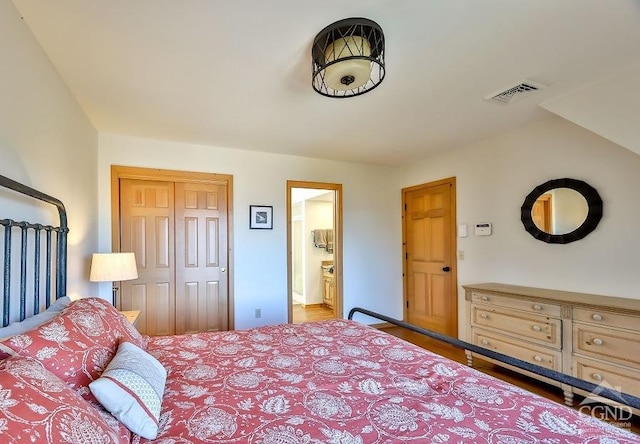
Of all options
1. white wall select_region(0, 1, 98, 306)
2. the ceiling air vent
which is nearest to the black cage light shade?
the ceiling air vent

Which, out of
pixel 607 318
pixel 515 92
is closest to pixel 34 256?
pixel 515 92

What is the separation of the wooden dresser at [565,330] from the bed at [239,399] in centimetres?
153

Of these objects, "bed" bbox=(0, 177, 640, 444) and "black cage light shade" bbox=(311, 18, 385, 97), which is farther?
"black cage light shade" bbox=(311, 18, 385, 97)

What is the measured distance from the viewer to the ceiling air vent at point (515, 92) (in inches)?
92.7

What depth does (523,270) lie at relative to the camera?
10.7 feet

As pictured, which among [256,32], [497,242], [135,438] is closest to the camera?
[135,438]

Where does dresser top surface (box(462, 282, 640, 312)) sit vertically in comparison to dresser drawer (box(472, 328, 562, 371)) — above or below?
above

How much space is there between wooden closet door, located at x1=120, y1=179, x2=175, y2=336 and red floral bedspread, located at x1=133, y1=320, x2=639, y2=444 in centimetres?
193

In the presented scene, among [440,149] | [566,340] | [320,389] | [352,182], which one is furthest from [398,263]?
[320,389]

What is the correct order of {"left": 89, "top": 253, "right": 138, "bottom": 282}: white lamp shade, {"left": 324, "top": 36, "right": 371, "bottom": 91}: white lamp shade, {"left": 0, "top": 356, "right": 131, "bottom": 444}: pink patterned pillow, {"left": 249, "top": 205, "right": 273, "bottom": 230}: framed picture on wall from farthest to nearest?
{"left": 249, "top": 205, "right": 273, "bottom": 230}: framed picture on wall, {"left": 89, "top": 253, "right": 138, "bottom": 282}: white lamp shade, {"left": 324, "top": 36, "right": 371, "bottom": 91}: white lamp shade, {"left": 0, "top": 356, "right": 131, "bottom": 444}: pink patterned pillow

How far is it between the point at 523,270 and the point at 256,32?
3.20m

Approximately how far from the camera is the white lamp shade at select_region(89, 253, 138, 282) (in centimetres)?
254

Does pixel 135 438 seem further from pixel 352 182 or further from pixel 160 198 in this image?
pixel 352 182

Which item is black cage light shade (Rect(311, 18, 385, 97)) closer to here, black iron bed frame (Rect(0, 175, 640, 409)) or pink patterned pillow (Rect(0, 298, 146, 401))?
black iron bed frame (Rect(0, 175, 640, 409))
